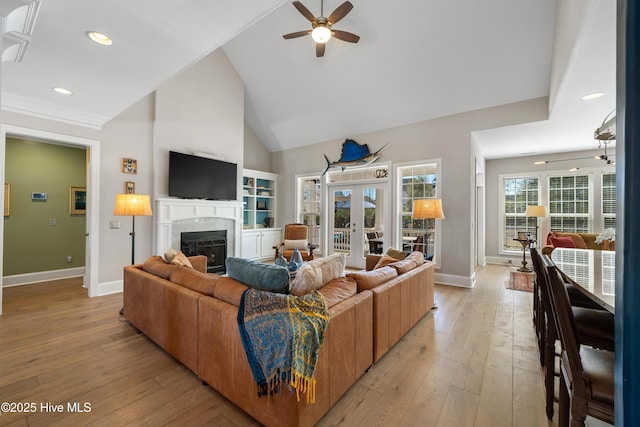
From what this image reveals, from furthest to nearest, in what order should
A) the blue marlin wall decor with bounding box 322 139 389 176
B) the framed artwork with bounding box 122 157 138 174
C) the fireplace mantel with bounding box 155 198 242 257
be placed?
1. the blue marlin wall decor with bounding box 322 139 389 176
2. the fireplace mantel with bounding box 155 198 242 257
3. the framed artwork with bounding box 122 157 138 174

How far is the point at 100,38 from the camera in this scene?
6.85 feet

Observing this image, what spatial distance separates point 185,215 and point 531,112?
19.5 ft

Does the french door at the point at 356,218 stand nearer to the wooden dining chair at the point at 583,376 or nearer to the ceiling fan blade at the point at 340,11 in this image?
the ceiling fan blade at the point at 340,11

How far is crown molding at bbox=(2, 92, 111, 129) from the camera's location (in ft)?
10.9

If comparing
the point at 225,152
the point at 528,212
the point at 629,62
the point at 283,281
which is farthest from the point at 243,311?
the point at 528,212

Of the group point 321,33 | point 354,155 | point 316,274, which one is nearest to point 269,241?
point 354,155

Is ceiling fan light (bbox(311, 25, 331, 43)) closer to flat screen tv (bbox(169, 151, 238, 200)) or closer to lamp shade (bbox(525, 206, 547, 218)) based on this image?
flat screen tv (bbox(169, 151, 238, 200))

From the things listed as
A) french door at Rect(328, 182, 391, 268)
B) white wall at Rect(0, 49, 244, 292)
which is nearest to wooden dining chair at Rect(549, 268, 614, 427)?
french door at Rect(328, 182, 391, 268)

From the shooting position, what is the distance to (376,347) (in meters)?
2.20

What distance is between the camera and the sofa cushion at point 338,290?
6.06 feet

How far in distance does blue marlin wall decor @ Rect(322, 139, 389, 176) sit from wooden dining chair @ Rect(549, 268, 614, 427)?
4621 millimetres

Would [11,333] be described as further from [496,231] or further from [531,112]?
[496,231]

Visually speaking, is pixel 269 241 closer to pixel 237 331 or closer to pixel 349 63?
pixel 349 63

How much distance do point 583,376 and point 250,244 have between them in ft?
19.9
